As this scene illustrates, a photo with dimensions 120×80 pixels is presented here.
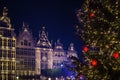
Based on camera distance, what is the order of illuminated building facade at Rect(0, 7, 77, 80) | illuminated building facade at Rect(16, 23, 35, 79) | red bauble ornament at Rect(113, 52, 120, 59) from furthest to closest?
1. illuminated building facade at Rect(16, 23, 35, 79)
2. illuminated building facade at Rect(0, 7, 77, 80)
3. red bauble ornament at Rect(113, 52, 120, 59)

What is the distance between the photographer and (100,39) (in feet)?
32.6

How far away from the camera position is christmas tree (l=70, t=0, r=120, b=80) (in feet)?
31.4

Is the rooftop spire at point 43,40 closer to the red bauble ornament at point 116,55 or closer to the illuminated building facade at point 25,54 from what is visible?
the illuminated building facade at point 25,54

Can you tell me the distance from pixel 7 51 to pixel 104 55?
31.3 meters

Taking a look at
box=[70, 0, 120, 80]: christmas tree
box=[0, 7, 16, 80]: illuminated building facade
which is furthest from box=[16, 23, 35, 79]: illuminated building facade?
box=[70, 0, 120, 80]: christmas tree

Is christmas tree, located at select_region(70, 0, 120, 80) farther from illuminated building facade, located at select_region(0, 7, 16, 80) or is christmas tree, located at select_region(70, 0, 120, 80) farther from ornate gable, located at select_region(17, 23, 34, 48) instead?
ornate gable, located at select_region(17, 23, 34, 48)

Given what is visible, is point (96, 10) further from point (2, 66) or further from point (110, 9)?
point (2, 66)

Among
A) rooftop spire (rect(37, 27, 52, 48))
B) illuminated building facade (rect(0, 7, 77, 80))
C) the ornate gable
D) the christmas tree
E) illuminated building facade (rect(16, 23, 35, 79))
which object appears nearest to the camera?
the christmas tree

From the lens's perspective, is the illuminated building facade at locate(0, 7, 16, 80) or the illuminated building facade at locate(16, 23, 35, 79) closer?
the illuminated building facade at locate(0, 7, 16, 80)

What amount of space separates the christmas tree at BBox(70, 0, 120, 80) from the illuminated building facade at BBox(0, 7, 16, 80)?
98.8 feet

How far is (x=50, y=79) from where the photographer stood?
49.2m

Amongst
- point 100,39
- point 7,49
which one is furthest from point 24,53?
point 100,39

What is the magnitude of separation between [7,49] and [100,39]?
31.2m

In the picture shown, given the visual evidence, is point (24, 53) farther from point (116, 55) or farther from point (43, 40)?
point (116, 55)
